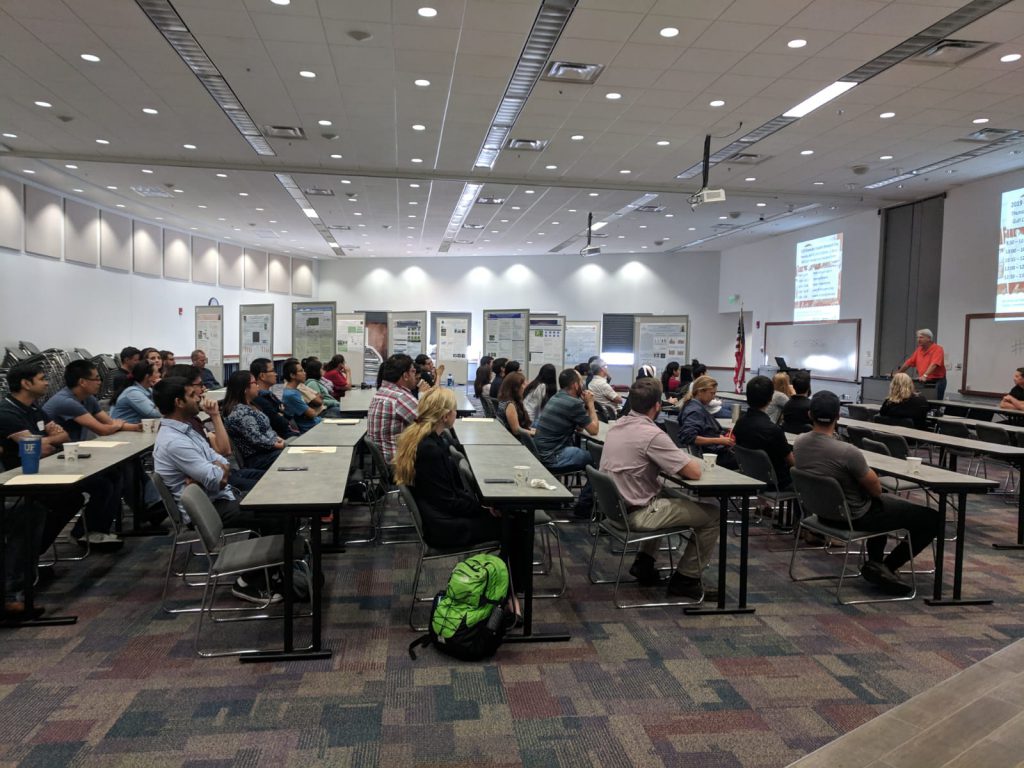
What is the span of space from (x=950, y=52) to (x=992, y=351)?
19.2 feet

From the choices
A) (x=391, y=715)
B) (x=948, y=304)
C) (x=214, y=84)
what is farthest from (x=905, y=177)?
(x=391, y=715)

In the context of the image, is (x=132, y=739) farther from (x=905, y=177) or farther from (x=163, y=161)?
(x=905, y=177)

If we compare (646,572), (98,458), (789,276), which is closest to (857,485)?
(646,572)

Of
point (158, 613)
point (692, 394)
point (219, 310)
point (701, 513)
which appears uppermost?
point (219, 310)

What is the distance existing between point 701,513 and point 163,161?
9.79 metres

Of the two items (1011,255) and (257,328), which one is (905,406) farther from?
(257,328)

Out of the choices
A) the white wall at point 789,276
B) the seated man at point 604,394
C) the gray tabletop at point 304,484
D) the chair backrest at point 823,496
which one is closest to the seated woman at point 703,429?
the chair backrest at point 823,496

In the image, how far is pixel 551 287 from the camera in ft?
68.5

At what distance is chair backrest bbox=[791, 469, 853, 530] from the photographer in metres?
3.82

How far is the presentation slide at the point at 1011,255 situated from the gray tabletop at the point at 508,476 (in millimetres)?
8713

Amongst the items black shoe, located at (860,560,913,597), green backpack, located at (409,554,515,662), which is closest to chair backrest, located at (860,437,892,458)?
black shoe, located at (860,560,913,597)

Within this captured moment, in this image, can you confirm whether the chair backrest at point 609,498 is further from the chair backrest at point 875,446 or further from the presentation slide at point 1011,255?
the presentation slide at point 1011,255

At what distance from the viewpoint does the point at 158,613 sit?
12.0 feet

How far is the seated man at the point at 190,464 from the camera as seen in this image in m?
3.70
